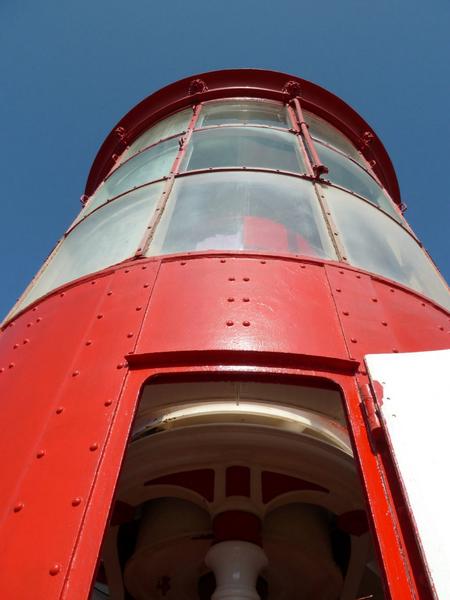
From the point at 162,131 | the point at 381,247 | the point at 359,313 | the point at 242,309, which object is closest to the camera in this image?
the point at 242,309

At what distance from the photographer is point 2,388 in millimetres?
2430

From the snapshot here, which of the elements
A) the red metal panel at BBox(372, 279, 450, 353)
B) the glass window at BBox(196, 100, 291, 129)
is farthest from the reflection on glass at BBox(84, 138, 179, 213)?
the red metal panel at BBox(372, 279, 450, 353)

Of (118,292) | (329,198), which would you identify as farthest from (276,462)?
(329,198)

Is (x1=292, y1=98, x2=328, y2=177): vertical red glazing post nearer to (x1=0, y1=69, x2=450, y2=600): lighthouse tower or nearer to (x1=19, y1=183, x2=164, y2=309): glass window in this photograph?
(x1=0, y1=69, x2=450, y2=600): lighthouse tower

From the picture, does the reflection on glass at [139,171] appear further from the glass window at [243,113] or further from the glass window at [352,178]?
the glass window at [352,178]

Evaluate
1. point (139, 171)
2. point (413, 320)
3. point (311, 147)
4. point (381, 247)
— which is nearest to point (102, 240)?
point (139, 171)

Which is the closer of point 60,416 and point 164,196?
A: point 60,416

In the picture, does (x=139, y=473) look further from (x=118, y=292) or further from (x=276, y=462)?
(x=118, y=292)

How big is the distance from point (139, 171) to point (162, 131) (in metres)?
1.49

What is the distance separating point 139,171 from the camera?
499 centimetres

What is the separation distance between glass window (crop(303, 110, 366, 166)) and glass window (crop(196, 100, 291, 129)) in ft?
1.12

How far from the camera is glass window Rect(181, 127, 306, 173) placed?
4.32 metres

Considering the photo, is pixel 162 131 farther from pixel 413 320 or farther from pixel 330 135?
pixel 413 320

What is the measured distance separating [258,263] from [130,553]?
2.29 metres
